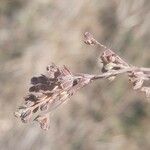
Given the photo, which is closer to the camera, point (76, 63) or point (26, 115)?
point (26, 115)

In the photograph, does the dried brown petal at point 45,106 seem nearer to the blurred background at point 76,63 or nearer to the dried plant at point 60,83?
the dried plant at point 60,83

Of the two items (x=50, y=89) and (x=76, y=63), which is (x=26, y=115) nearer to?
(x=50, y=89)

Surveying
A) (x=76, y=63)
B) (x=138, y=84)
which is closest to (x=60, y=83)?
(x=138, y=84)

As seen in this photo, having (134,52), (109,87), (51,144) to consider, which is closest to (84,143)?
(51,144)

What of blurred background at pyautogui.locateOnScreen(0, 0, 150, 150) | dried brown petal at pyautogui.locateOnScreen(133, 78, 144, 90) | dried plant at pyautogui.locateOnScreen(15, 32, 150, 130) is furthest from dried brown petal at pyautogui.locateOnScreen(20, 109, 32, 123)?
blurred background at pyautogui.locateOnScreen(0, 0, 150, 150)

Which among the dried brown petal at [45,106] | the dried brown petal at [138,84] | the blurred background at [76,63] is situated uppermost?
the blurred background at [76,63]

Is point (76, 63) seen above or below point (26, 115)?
above

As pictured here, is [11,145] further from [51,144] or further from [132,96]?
[132,96]

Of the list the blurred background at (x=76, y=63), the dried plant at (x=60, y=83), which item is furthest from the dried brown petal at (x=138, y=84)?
the blurred background at (x=76, y=63)
